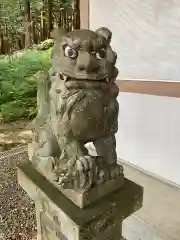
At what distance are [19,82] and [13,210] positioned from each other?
2.69 meters

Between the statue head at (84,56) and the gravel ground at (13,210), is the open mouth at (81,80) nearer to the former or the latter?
the statue head at (84,56)

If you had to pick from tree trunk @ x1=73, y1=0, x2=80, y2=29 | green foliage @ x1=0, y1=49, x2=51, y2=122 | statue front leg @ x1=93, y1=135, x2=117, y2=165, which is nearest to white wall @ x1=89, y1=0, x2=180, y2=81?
statue front leg @ x1=93, y1=135, x2=117, y2=165

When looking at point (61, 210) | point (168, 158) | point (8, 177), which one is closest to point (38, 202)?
point (61, 210)

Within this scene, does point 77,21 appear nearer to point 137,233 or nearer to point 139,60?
point 139,60

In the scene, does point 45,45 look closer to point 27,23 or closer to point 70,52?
point 27,23

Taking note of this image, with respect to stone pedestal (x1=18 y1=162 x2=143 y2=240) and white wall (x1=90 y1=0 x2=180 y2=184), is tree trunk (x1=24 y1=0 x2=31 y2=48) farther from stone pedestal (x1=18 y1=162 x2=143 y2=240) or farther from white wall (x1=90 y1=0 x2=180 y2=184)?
stone pedestal (x1=18 y1=162 x2=143 y2=240)

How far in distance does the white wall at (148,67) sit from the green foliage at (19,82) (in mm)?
2192

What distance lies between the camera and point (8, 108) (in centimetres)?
468

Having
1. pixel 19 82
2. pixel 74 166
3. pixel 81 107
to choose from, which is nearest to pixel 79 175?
pixel 74 166

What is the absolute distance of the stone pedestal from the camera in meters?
1.07

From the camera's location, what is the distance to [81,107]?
3.40 ft

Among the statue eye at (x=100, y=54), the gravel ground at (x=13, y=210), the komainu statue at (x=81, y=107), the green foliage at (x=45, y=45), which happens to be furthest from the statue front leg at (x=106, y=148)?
the green foliage at (x=45, y=45)

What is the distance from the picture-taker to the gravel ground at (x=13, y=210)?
224cm

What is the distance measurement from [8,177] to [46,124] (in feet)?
6.69
